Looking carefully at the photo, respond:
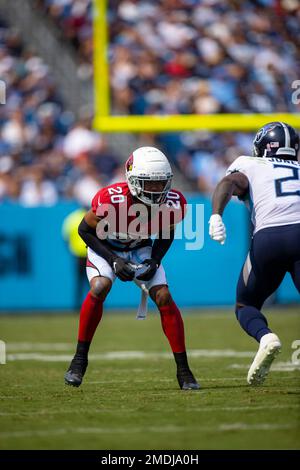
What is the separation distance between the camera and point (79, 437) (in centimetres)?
423

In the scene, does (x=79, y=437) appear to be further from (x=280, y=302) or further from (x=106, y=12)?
(x=280, y=302)

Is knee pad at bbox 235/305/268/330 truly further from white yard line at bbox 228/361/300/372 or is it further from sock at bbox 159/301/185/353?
white yard line at bbox 228/361/300/372

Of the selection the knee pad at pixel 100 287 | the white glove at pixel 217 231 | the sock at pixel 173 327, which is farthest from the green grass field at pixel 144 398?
the white glove at pixel 217 231

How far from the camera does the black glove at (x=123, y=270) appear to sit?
5766mm

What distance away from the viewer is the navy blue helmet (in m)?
5.79

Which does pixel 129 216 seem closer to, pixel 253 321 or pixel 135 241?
pixel 135 241

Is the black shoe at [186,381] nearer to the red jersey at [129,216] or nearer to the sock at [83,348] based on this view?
the sock at [83,348]

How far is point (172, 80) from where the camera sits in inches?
441

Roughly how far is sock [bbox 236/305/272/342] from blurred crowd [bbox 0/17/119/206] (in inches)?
271

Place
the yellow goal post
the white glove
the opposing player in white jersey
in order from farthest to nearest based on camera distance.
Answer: the yellow goal post < the opposing player in white jersey < the white glove

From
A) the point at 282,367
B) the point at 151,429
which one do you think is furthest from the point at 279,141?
the point at 151,429

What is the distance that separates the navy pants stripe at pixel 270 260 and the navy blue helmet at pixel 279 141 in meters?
0.54

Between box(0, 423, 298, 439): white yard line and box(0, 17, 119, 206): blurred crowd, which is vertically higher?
box(0, 17, 119, 206): blurred crowd

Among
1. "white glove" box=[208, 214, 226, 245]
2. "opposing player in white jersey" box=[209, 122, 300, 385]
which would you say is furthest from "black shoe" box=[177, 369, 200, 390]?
"white glove" box=[208, 214, 226, 245]
